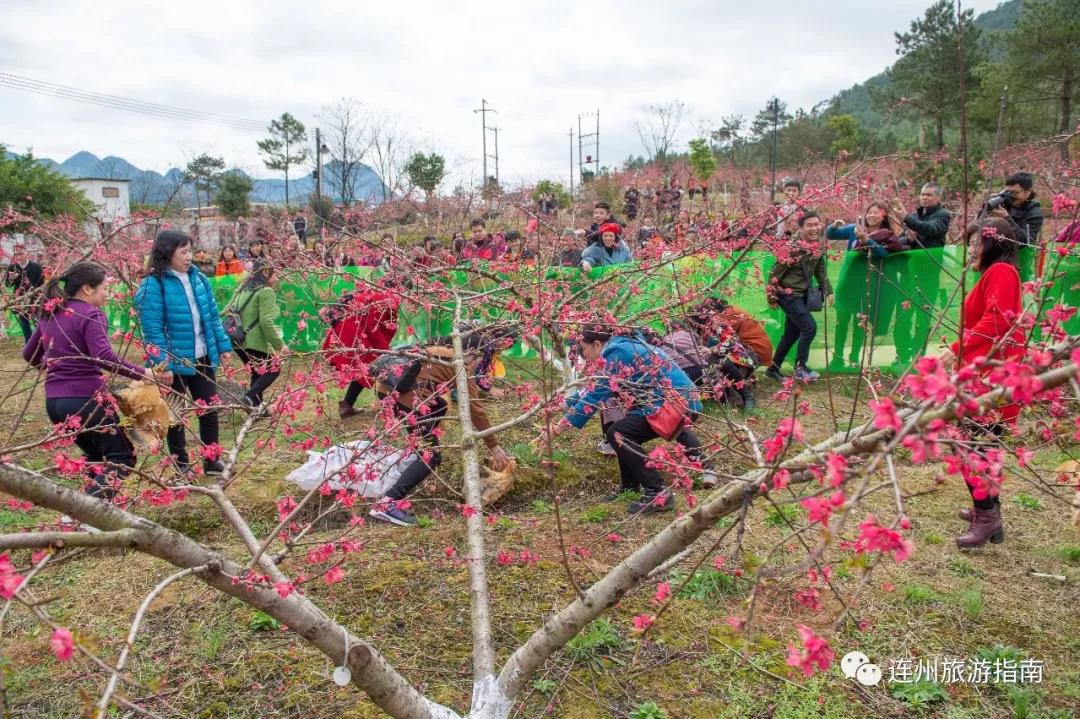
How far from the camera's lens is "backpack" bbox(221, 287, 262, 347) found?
5793 mm

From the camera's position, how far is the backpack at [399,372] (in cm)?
395

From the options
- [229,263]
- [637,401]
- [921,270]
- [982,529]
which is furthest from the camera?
[229,263]

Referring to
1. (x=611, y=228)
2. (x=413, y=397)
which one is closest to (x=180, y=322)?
(x=413, y=397)

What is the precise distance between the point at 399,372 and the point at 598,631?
2.02 metres

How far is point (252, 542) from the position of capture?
196 cm

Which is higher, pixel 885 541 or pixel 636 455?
pixel 885 541

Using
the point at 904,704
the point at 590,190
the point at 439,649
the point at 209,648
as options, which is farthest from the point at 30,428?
the point at 590,190

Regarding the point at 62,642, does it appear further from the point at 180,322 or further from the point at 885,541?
the point at 180,322

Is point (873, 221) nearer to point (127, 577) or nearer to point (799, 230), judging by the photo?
point (799, 230)

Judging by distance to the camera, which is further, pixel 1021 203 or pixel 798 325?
pixel 798 325

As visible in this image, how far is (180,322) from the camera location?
4.26 metres

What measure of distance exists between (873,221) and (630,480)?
3735mm

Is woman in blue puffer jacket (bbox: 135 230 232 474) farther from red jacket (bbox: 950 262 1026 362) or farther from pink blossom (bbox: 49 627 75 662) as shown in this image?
red jacket (bbox: 950 262 1026 362)

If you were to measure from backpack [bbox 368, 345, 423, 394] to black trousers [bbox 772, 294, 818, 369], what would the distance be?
11.9 ft
